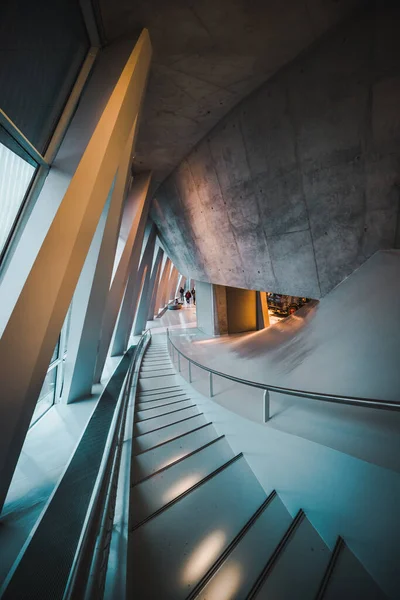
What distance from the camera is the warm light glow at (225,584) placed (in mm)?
1702

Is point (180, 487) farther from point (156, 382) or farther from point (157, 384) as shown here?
point (156, 382)

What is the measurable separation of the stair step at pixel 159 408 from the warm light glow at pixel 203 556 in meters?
2.69

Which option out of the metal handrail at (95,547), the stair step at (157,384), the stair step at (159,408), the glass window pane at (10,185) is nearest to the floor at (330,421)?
the stair step at (159,408)

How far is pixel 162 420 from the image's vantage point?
14.7ft

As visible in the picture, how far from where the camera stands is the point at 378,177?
4.52m

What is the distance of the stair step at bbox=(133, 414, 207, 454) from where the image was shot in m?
3.61

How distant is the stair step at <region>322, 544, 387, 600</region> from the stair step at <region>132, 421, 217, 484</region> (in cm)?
192

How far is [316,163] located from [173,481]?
6.68 m

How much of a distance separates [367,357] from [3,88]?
19.0ft

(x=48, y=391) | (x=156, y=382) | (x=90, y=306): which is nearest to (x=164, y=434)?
(x=90, y=306)

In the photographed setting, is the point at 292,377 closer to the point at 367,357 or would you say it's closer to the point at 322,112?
the point at 367,357

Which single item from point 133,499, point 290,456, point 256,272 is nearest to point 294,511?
point 290,456

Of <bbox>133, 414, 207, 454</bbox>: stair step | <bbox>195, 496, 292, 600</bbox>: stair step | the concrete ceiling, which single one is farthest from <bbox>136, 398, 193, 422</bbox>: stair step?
the concrete ceiling

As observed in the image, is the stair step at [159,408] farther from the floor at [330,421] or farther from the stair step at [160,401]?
the floor at [330,421]
